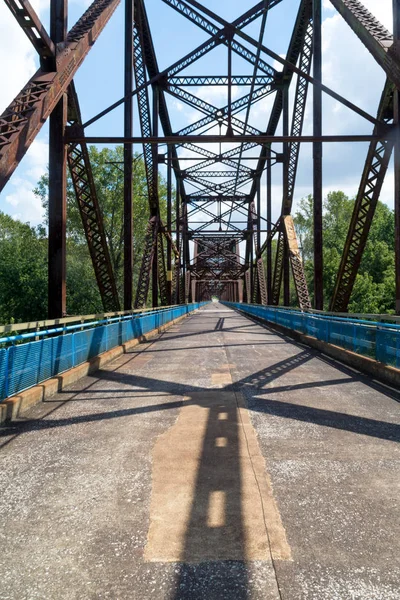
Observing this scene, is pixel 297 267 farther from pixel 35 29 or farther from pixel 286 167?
pixel 35 29

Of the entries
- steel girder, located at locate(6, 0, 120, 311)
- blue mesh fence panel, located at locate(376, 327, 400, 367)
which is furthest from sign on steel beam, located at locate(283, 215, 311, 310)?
blue mesh fence panel, located at locate(376, 327, 400, 367)

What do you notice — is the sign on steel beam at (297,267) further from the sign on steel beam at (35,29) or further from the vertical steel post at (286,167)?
the sign on steel beam at (35,29)

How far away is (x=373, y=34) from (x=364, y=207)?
447cm

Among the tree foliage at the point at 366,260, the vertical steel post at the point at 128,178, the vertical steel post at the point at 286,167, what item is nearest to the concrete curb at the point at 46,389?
the vertical steel post at the point at 128,178

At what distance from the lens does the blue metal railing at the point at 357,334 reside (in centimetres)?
903

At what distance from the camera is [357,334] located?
36.3 feet

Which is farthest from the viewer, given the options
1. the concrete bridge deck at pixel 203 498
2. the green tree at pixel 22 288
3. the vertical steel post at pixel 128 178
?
the green tree at pixel 22 288

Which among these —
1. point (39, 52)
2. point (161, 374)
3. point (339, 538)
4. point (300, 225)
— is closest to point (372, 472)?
point (339, 538)

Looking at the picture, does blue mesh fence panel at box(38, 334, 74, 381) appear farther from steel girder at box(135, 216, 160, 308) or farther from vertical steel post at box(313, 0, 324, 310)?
steel girder at box(135, 216, 160, 308)

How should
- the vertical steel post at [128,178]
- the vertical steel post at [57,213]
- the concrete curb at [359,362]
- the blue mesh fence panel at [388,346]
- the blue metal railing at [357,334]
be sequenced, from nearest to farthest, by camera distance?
the concrete curb at [359,362] → the blue mesh fence panel at [388,346] → the blue metal railing at [357,334] → the vertical steel post at [57,213] → the vertical steel post at [128,178]

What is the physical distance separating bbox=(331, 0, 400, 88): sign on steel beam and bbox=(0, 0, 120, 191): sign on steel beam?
20.5ft

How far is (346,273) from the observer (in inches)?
583

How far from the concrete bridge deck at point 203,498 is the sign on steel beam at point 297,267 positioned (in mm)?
12758

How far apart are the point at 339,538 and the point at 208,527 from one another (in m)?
0.88
